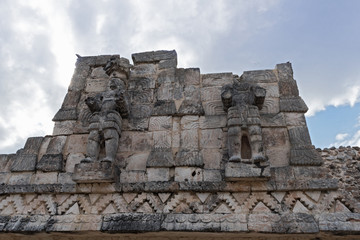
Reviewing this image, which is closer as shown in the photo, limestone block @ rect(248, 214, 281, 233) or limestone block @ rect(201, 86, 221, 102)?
limestone block @ rect(248, 214, 281, 233)

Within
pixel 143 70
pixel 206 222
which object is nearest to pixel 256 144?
pixel 206 222

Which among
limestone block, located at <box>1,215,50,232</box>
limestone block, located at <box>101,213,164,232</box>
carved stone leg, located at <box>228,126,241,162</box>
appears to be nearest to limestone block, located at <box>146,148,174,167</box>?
limestone block, located at <box>101,213,164,232</box>

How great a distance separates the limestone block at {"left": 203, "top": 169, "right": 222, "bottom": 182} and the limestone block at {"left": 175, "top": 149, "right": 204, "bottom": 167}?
0.58ft

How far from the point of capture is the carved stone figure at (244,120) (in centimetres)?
528

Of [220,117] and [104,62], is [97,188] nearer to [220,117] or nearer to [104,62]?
[220,117]

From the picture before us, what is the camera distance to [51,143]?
6316 mm

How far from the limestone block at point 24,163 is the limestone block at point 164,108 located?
2.58 metres

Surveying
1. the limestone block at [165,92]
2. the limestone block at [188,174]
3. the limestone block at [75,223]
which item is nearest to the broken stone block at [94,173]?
the limestone block at [75,223]

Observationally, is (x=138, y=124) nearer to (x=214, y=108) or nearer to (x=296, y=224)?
(x=214, y=108)

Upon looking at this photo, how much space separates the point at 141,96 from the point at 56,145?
2.04m

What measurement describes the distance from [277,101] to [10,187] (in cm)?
543

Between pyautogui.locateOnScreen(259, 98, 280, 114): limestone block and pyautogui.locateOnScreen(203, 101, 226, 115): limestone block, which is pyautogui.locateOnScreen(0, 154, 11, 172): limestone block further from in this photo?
pyautogui.locateOnScreen(259, 98, 280, 114): limestone block

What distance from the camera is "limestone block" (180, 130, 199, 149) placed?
581 centimetres

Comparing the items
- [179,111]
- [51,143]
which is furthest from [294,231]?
[51,143]
